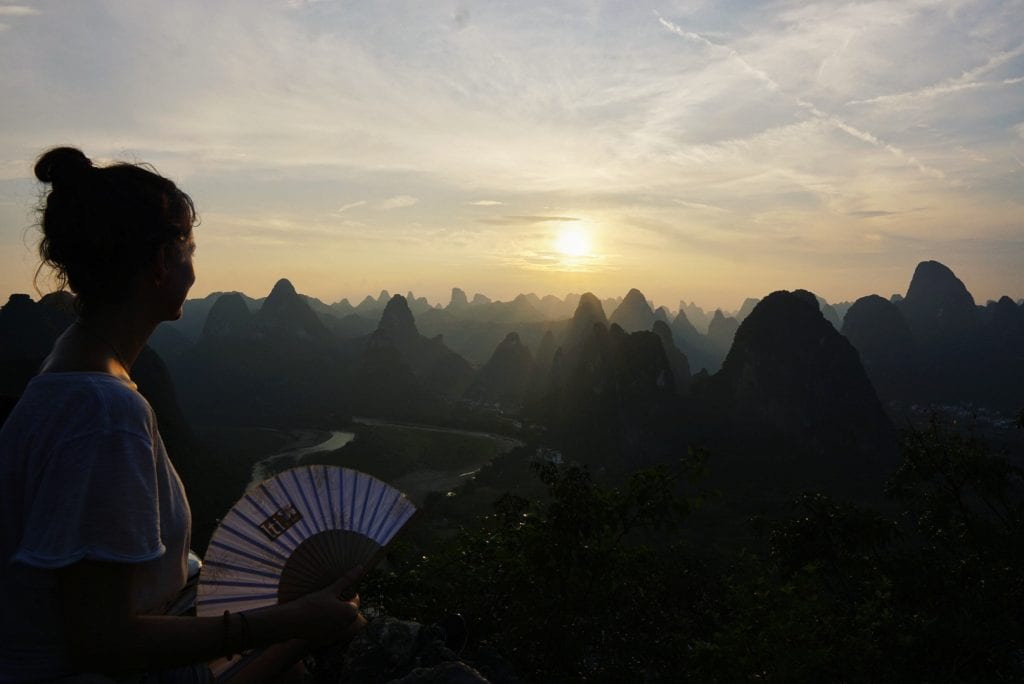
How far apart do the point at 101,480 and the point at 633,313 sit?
128480mm

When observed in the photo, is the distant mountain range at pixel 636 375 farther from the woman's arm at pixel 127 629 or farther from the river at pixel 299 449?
the river at pixel 299 449

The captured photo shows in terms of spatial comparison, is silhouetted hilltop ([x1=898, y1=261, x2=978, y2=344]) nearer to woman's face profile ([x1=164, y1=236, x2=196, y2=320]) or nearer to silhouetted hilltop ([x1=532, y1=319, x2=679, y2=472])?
silhouetted hilltop ([x1=532, y1=319, x2=679, y2=472])

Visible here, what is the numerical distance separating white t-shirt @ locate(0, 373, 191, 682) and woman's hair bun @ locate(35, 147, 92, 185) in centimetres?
59

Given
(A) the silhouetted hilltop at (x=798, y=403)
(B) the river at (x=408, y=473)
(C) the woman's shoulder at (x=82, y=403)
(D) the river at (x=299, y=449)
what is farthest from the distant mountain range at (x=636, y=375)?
(D) the river at (x=299, y=449)

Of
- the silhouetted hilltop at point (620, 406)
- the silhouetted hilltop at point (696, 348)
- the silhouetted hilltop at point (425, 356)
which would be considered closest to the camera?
the silhouetted hilltop at point (620, 406)

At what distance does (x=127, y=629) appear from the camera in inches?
56.7

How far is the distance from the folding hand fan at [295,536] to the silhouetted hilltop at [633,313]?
123m

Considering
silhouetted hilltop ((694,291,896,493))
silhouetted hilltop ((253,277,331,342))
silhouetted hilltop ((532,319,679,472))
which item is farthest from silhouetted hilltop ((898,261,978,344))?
silhouetted hilltop ((253,277,331,342))

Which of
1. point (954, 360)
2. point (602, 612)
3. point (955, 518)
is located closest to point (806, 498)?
point (955, 518)

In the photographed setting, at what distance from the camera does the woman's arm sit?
1380 mm

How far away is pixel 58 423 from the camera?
1.39 meters

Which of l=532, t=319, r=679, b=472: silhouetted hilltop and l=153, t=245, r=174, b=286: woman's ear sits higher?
l=153, t=245, r=174, b=286: woman's ear

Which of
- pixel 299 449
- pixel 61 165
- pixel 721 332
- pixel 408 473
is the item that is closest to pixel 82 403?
pixel 61 165

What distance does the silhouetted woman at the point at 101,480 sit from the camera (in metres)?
1.36
